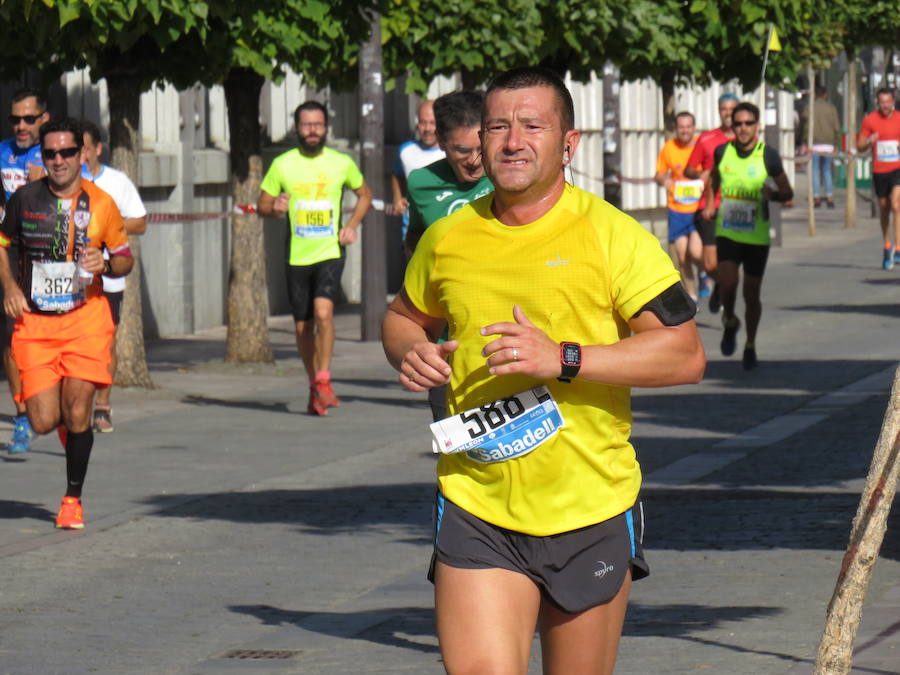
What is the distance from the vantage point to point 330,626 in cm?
726

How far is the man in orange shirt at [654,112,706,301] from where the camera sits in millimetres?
20812

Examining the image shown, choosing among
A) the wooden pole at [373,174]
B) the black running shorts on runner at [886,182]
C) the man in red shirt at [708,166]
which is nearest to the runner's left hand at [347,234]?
the wooden pole at [373,174]

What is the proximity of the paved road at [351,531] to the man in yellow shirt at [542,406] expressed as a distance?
1.88m

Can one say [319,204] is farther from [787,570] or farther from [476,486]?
[476,486]

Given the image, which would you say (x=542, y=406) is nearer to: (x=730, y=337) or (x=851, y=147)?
(x=730, y=337)

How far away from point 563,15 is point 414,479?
27.0 ft

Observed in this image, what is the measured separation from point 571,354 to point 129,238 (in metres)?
10.3

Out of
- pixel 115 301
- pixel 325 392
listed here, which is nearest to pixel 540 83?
pixel 115 301

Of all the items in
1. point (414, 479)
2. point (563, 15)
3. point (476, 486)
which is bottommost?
point (414, 479)

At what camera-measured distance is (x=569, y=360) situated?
432 centimetres

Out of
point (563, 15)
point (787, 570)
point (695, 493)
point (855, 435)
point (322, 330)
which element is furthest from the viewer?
point (563, 15)

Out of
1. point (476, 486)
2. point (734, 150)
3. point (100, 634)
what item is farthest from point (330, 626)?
point (734, 150)

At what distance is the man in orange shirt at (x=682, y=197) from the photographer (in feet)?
68.3

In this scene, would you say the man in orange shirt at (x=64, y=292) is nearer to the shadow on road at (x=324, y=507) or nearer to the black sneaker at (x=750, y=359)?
the shadow on road at (x=324, y=507)
